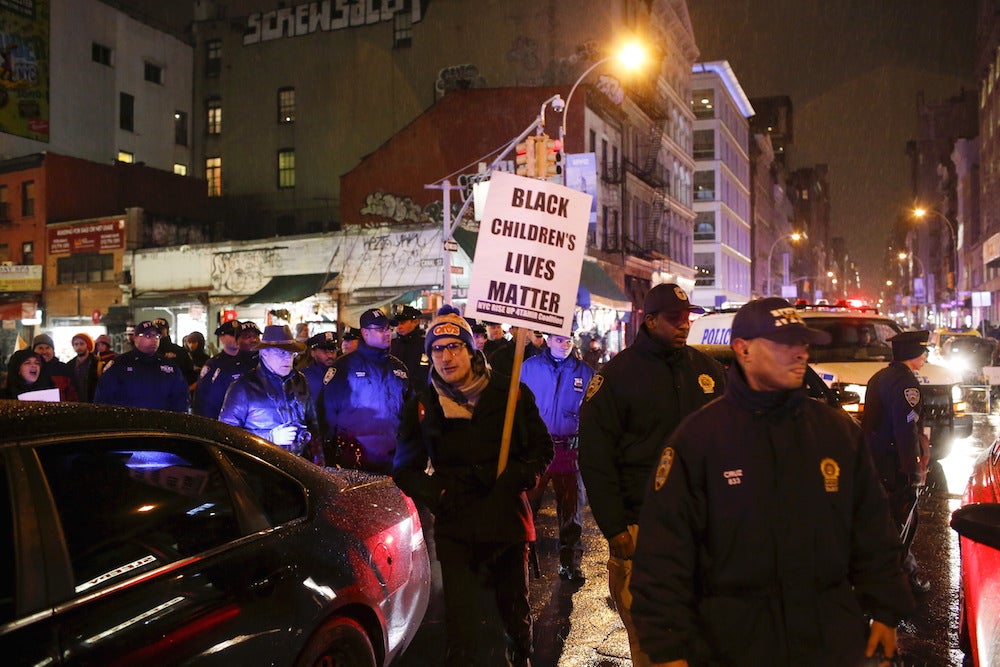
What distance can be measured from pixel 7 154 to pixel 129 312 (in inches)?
491

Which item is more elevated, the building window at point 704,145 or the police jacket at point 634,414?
the building window at point 704,145

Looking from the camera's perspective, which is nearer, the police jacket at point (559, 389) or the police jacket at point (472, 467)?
the police jacket at point (472, 467)

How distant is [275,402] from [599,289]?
82.1ft

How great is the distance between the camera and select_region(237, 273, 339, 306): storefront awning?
2700cm

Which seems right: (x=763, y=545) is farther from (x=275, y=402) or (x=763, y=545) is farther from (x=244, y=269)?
(x=244, y=269)

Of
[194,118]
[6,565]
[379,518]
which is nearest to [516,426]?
[379,518]

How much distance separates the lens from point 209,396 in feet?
26.5

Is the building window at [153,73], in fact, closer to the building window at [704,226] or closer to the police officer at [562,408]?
the building window at [704,226]

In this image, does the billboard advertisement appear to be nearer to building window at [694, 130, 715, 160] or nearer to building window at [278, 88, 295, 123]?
building window at [278, 88, 295, 123]

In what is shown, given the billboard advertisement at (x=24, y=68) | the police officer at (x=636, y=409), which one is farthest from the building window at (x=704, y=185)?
the police officer at (x=636, y=409)

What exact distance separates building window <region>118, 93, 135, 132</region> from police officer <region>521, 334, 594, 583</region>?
40.9m

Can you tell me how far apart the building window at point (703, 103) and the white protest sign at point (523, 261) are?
61.9 m

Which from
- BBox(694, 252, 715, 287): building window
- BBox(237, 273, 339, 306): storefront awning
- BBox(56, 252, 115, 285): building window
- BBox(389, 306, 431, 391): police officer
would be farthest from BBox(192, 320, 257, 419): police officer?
BBox(694, 252, 715, 287): building window

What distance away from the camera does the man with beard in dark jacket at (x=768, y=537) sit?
2.45 metres
